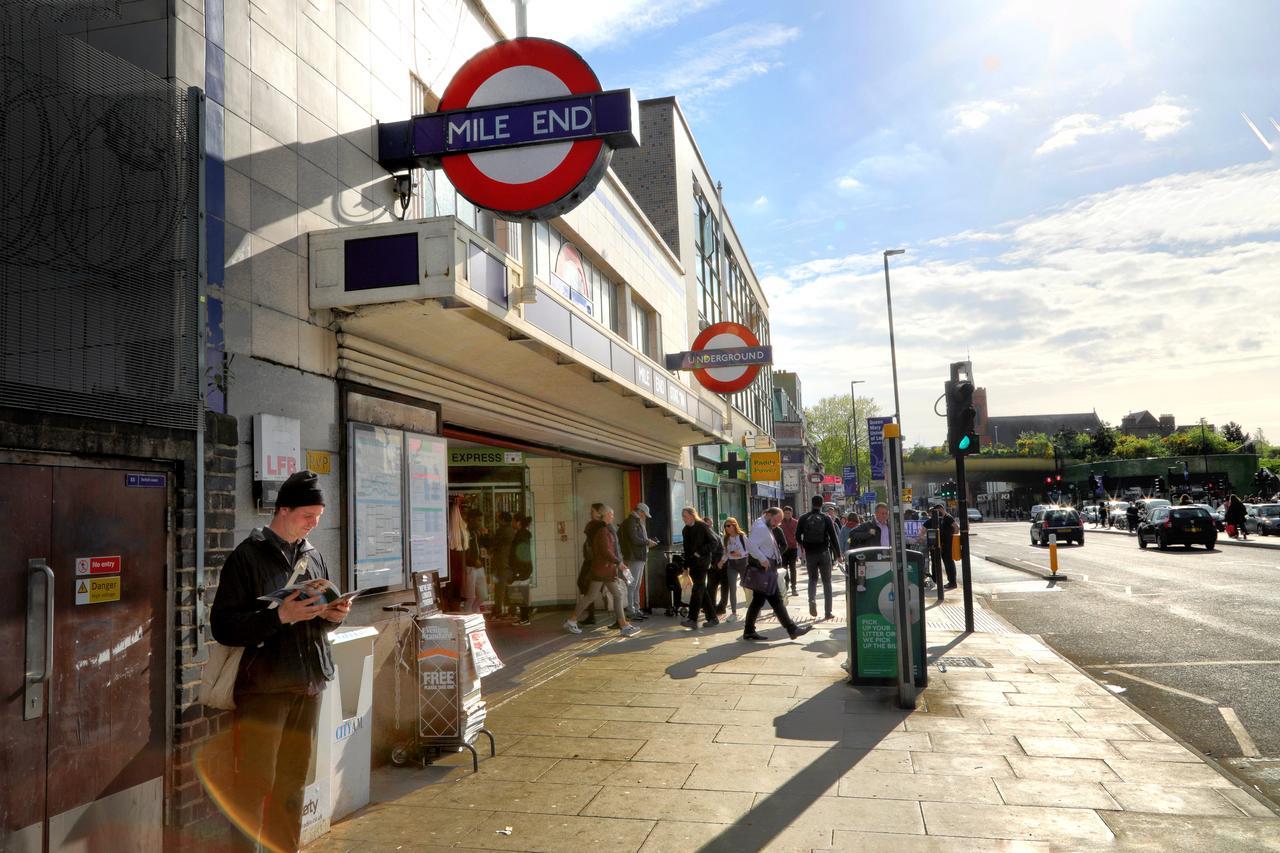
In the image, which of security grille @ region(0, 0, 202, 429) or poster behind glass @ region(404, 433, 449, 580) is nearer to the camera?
security grille @ region(0, 0, 202, 429)

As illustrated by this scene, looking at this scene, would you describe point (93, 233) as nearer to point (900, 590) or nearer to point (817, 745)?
point (817, 745)

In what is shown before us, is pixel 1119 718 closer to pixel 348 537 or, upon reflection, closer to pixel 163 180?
pixel 348 537

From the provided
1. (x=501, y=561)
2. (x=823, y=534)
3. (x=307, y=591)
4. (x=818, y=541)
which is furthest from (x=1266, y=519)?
(x=307, y=591)

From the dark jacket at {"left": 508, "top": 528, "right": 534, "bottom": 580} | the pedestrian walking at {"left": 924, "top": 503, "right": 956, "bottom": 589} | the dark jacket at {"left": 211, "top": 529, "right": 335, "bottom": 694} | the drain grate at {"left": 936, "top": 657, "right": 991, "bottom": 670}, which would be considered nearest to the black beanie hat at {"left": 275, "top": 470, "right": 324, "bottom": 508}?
the dark jacket at {"left": 211, "top": 529, "right": 335, "bottom": 694}

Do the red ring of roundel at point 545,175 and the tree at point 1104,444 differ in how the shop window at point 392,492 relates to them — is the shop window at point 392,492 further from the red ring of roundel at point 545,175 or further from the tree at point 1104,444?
the tree at point 1104,444

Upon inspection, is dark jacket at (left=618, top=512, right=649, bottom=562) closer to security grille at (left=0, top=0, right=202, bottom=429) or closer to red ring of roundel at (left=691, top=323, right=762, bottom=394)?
red ring of roundel at (left=691, top=323, right=762, bottom=394)

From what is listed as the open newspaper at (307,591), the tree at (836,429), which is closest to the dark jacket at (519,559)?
the open newspaper at (307,591)

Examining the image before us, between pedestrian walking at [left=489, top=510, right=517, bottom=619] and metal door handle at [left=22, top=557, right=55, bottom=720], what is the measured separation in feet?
35.8

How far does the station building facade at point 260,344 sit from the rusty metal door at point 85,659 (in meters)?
0.02

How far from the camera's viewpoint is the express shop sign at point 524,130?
629 cm

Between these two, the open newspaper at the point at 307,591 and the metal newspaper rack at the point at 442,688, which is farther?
the metal newspaper rack at the point at 442,688

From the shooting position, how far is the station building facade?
13.3ft

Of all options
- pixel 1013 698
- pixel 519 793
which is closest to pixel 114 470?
pixel 519 793

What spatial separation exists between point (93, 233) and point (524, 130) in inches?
121
